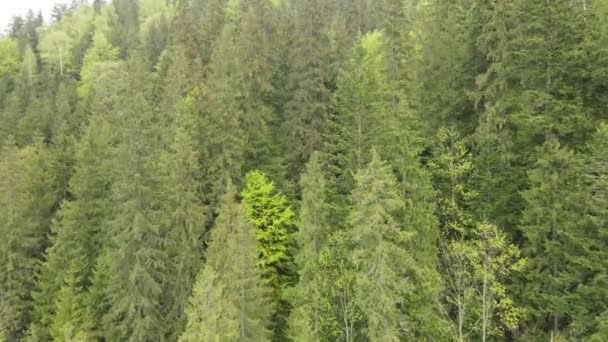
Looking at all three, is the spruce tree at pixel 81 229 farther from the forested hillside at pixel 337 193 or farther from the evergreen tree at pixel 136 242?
the evergreen tree at pixel 136 242

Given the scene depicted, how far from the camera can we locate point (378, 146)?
26297mm

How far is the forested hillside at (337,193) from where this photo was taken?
67.3 ft

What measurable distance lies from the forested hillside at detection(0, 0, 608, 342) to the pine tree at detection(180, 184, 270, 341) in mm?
117

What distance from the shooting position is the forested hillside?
67.3 feet

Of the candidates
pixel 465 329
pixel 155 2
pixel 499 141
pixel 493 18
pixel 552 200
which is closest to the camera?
pixel 552 200

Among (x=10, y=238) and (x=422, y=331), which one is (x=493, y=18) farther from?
(x=10, y=238)

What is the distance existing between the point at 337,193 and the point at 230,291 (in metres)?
8.70

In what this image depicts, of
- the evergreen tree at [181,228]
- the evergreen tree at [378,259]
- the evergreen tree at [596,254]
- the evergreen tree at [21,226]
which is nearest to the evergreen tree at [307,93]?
the evergreen tree at [181,228]

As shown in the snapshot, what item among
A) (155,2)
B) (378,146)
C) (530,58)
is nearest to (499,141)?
(530,58)

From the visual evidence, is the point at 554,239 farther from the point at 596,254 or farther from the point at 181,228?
the point at 181,228

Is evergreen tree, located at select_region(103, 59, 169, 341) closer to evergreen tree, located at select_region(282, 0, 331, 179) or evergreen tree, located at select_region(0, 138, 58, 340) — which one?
evergreen tree, located at select_region(0, 138, 58, 340)

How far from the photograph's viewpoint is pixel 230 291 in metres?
24.4

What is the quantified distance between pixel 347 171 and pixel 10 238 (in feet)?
85.7

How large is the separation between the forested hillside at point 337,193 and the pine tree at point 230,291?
0.12 m
